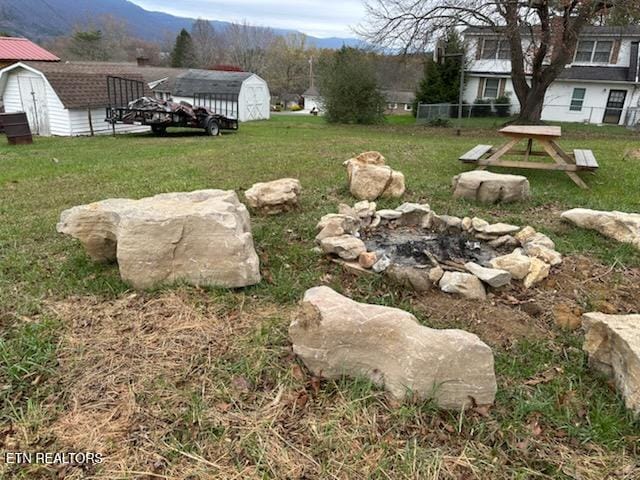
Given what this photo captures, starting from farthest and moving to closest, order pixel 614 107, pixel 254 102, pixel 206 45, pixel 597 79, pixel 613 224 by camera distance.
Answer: pixel 206 45
pixel 254 102
pixel 614 107
pixel 597 79
pixel 613 224

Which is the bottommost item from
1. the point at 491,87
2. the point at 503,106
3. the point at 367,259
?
the point at 367,259

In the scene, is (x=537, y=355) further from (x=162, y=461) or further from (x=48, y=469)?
(x=48, y=469)

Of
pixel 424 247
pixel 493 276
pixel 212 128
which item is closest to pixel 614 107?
pixel 212 128

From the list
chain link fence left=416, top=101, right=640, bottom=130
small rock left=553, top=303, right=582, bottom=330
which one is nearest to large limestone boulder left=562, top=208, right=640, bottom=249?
small rock left=553, top=303, right=582, bottom=330

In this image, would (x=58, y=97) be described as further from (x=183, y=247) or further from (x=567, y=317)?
(x=567, y=317)

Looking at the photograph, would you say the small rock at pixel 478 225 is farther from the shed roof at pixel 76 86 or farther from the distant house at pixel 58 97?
the shed roof at pixel 76 86

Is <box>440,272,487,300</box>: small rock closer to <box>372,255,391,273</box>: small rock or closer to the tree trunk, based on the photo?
<box>372,255,391,273</box>: small rock

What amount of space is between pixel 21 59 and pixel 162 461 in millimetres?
35052

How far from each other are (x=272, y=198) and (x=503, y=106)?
2628 cm

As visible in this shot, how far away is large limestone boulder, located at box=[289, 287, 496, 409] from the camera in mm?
2158

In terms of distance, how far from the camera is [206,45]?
69.1 meters

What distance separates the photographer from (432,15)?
A: 51.2ft

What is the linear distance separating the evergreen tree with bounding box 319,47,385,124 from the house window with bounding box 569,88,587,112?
41.0 ft

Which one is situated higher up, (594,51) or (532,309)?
(594,51)
